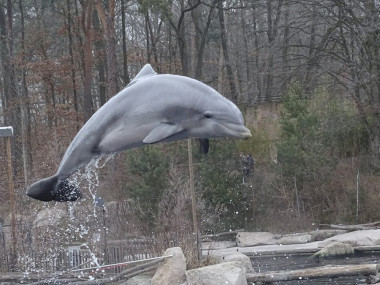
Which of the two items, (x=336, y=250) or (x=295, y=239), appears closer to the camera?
(x=336, y=250)

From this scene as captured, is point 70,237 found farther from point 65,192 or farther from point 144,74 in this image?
point 144,74

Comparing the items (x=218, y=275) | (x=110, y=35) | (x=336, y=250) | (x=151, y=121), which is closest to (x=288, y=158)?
(x=336, y=250)

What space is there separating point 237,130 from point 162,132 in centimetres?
39

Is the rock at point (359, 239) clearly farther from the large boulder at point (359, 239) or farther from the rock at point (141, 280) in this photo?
the rock at point (141, 280)

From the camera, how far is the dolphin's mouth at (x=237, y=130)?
335cm

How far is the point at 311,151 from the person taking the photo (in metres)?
16.4

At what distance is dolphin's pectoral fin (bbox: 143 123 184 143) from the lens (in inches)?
133

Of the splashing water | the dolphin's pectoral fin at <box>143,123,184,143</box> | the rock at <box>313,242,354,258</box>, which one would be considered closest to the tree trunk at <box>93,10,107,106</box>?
the splashing water

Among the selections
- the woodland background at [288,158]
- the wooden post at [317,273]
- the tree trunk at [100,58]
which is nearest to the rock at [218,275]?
the wooden post at [317,273]

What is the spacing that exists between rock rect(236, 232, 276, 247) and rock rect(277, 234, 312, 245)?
0.21 meters

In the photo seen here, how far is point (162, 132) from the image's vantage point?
340 cm

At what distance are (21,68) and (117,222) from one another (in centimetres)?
1262

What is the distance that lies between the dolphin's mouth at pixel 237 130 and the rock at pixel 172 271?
21.4 feet

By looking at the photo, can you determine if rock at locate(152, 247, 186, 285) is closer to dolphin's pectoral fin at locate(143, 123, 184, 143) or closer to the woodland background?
the woodland background
